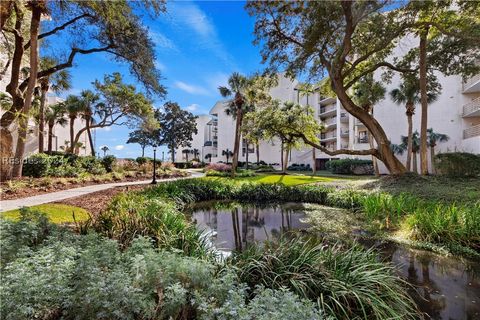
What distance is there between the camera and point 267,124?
16.7 meters

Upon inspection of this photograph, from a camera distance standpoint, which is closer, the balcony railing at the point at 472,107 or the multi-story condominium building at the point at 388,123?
the balcony railing at the point at 472,107

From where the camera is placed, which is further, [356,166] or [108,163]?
[356,166]

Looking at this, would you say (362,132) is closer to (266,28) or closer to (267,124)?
(267,124)

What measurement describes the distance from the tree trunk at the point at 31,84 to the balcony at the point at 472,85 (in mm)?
30623

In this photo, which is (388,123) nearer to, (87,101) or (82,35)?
(82,35)

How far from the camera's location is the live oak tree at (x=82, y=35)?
7636 mm

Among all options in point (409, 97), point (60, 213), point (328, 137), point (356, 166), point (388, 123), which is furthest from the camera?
point (328, 137)

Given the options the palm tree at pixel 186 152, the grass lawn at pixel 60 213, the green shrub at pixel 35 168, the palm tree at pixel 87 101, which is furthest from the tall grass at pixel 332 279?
the palm tree at pixel 186 152

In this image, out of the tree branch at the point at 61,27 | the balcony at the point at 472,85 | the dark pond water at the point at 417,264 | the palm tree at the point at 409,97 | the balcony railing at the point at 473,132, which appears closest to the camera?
the dark pond water at the point at 417,264

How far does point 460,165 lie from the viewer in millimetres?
13797

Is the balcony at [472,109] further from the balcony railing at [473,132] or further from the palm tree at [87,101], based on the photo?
the palm tree at [87,101]

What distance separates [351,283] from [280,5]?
447 inches

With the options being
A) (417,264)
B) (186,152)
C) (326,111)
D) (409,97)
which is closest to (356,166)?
(409,97)

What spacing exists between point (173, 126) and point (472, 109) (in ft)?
152
